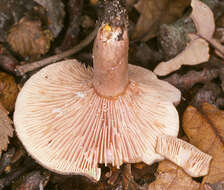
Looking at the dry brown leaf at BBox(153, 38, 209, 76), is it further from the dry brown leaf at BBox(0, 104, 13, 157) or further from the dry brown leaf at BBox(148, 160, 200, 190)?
the dry brown leaf at BBox(0, 104, 13, 157)

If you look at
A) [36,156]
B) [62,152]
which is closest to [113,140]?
[62,152]

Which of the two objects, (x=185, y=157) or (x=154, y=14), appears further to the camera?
(x=154, y=14)

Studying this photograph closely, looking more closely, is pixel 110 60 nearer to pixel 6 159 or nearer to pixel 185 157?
pixel 185 157

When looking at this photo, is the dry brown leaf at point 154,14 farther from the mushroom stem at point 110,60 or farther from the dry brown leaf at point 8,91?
the dry brown leaf at point 8,91

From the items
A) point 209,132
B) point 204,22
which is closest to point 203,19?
point 204,22

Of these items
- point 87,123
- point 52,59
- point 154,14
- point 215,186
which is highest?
point 154,14

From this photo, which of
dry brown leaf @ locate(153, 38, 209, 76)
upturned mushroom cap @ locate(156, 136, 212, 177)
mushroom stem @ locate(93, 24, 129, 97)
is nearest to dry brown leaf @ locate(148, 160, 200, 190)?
upturned mushroom cap @ locate(156, 136, 212, 177)
